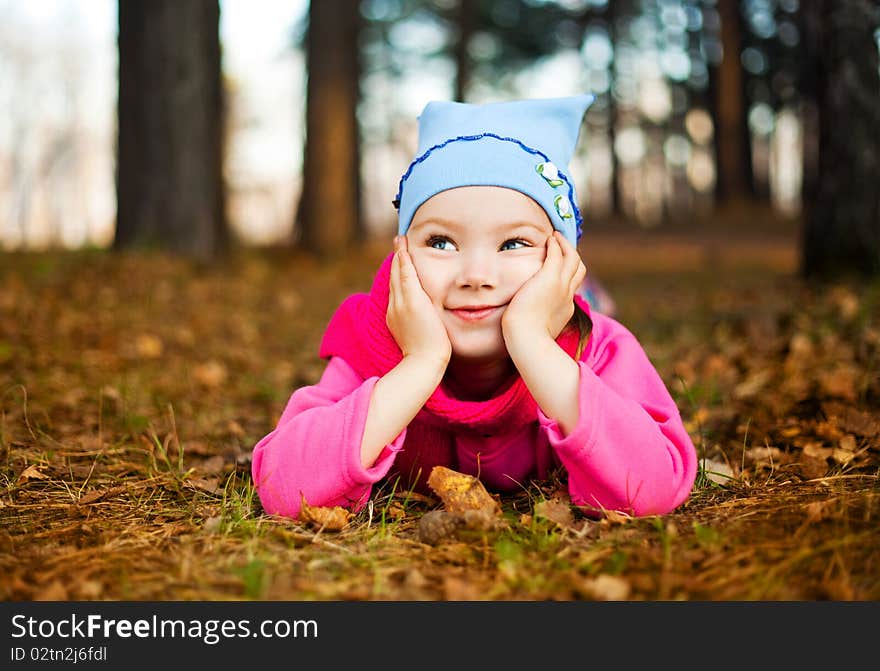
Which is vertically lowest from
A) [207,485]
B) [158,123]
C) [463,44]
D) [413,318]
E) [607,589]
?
[207,485]

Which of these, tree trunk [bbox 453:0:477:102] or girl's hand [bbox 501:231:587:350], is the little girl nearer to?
girl's hand [bbox 501:231:587:350]

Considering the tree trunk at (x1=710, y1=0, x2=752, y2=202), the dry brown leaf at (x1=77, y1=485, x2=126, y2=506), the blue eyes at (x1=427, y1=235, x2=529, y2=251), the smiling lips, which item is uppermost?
the tree trunk at (x1=710, y1=0, x2=752, y2=202)

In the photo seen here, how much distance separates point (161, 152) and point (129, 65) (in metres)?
0.83

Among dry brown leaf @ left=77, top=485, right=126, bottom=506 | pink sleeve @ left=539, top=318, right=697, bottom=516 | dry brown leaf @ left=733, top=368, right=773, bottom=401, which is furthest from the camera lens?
dry brown leaf @ left=733, top=368, right=773, bottom=401

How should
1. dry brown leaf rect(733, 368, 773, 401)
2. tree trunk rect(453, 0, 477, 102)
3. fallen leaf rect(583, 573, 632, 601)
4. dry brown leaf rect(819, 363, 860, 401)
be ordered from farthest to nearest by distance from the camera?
tree trunk rect(453, 0, 477, 102) < dry brown leaf rect(733, 368, 773, 401) < dry brown leaf rect(819, 363, 860, 401) < fallen leaf rect(583, 573, 632, 601)

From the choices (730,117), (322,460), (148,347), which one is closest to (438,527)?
(322,460)

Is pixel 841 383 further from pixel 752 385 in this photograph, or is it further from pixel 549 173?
pixel 549 173

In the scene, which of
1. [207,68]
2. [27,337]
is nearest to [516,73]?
[207,68]

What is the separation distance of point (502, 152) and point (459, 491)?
0.94m

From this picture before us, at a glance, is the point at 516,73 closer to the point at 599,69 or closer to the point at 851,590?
the point at 599,69

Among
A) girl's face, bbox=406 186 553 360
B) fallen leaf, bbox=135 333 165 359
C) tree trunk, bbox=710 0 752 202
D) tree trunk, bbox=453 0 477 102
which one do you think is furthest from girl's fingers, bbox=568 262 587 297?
tree trunk, bbox=453 0 477 102

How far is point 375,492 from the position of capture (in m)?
2.57

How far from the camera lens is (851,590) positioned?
1.70 metres

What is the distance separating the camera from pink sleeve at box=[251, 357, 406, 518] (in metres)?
2.14
